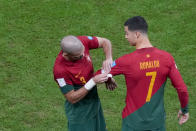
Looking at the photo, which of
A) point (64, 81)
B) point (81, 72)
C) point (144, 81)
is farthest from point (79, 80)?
point (144, 81)

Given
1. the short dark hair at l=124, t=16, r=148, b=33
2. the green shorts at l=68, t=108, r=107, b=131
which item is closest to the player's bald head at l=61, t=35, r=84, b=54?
the short dark hair at l=124, t=16, r=148, b=33

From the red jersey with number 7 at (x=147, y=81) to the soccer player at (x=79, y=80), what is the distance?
15.2 inches

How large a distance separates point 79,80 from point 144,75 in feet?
3.82

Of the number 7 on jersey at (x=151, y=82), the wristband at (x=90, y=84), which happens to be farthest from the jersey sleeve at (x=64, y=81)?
the number 7 on jersey at (x=151, y=82)

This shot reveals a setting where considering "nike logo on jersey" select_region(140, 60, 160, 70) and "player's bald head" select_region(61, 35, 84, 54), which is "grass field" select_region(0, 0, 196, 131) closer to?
"player's bald head" select_region(61, 35, 84, 54)

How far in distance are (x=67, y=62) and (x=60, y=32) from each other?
5512mm

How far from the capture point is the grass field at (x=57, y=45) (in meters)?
8.16

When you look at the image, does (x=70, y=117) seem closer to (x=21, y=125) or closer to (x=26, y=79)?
(x=21, y=125)

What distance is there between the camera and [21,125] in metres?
7.86

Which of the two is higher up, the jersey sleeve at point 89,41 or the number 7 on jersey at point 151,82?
the jersey sleeve at point 89,41

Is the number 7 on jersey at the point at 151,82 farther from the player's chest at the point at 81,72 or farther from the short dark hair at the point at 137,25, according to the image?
the player's chest at the point at 81,72

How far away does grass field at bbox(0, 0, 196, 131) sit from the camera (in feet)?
26.8

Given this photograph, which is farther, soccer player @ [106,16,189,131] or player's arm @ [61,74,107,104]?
player's arm @ [61,74,107,104]

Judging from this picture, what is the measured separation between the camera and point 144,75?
515cm
